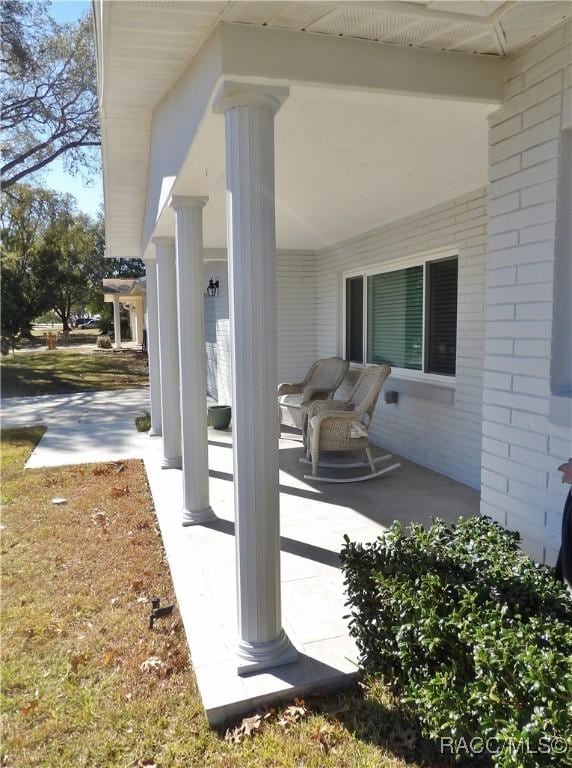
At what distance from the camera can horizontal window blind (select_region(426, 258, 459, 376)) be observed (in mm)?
5162

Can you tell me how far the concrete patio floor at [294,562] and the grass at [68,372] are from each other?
8.95 m

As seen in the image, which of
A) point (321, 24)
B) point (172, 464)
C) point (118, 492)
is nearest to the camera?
point (321, 24)

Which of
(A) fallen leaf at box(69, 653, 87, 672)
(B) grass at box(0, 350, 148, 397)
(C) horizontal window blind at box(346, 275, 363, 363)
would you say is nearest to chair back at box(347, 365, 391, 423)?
(C) horizontal window blind at box(346, 275, 363, 363)

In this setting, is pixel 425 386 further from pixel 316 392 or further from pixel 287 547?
pixel 287 547

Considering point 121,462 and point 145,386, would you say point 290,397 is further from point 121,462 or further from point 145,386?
point 145,386

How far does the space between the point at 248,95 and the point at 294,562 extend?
2.66 m

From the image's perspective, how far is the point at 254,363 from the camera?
229cm

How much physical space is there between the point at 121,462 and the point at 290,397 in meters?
2.24

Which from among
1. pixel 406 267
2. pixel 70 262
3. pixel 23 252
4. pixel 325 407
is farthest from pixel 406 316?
pixel 70 262

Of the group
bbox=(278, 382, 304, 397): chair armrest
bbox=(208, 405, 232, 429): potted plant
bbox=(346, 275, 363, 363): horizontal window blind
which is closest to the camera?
bbox=(346, 275, 363, 363): horizontal window blind

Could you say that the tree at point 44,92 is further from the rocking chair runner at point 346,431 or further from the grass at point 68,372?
the rocking chair runner at point 346,431

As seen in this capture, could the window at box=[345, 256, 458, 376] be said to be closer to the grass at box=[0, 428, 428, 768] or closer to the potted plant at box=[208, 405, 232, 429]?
the potted plant at box=[208, 405, 232, 429]

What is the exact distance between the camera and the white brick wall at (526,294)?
2.24 m

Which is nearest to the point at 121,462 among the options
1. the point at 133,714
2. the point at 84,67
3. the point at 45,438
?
the point at 45,438
